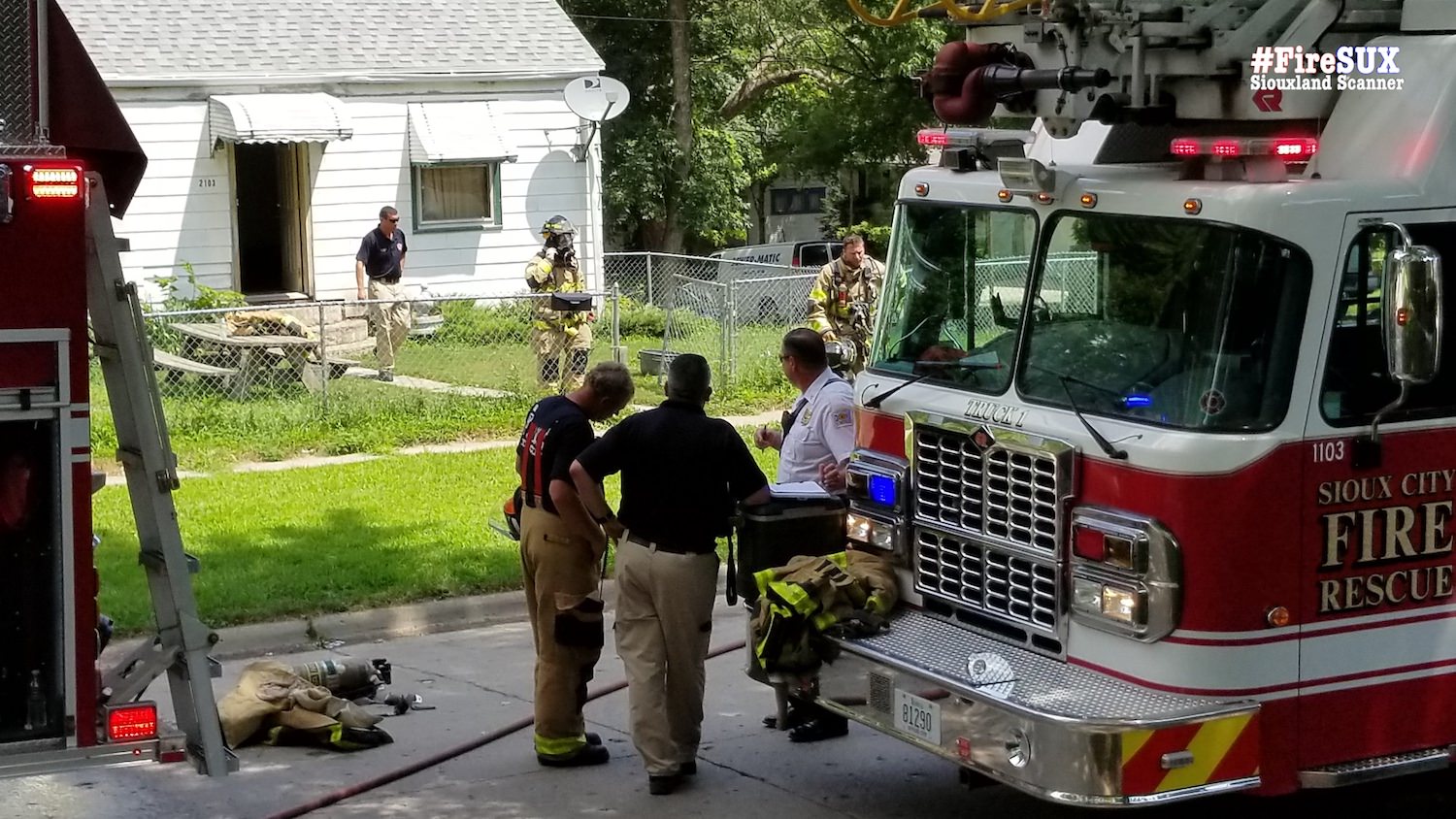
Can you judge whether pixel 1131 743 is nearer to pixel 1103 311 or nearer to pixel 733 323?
pixel 1103 311

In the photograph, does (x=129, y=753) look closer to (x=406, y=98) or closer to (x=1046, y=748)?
(x=1046, y=748)

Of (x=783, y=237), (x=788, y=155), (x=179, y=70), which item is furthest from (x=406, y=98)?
(x=783, y=237)

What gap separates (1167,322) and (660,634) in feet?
7.71

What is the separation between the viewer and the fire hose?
6551 millimetres

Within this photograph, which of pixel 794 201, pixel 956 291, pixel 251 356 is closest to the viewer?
pixel 956 291

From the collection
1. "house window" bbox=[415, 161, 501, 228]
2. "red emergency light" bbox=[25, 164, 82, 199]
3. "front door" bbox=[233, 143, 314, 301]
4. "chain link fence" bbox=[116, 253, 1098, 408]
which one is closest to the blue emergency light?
"red emergency light" bbox=[25, 164, 82, 199]

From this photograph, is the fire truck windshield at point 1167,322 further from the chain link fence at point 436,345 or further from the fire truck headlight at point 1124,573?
the chain link fence at point 436,345

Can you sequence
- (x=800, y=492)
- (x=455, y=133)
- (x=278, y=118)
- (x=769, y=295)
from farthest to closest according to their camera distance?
(x=455, y=133) → (x=278, y=118) → (x=769, y=295) → (x=800, y=492)

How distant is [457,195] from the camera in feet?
73.7

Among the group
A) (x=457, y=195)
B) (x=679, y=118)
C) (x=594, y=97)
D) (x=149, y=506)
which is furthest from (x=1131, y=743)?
(x=679, y=118)

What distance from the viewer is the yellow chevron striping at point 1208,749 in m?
5.24

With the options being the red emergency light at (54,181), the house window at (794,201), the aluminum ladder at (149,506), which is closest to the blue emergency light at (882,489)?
the aluminum ladder at (149,506)

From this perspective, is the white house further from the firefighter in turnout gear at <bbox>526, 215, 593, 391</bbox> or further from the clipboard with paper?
the clipboard with paper

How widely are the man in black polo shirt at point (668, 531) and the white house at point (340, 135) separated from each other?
14426 mm
